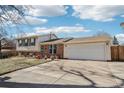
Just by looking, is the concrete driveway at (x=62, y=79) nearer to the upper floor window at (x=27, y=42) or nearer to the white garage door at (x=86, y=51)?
the white garage door at (x=86, y=51)

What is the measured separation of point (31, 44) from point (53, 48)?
6.12 metres

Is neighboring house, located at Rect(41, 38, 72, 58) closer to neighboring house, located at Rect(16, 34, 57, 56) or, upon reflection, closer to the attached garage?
the attached garage

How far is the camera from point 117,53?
20.1 m

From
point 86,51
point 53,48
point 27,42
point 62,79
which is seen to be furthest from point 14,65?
point 27,42

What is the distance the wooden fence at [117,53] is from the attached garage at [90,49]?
17.7 inches

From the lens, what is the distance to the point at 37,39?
30.1 metres

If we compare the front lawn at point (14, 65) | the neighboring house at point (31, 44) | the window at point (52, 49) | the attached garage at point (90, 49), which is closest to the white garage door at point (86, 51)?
the attached garage at point (90, 49)

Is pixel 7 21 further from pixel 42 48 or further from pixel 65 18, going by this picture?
pixel 42 48

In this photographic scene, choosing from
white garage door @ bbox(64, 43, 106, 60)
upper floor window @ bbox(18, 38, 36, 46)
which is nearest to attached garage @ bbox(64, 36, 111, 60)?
white garage door @ bbox(64, 43, 106, 60)

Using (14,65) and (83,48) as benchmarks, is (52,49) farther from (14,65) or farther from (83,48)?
(14,65)

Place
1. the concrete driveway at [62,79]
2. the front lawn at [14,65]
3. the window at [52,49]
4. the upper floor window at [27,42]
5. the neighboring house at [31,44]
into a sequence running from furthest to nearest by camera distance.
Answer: the upper floor window at [27,42] < the neighboring house at [31,44] < the window at [52,49] < the front lawn at [14,65] < the concrete driveway at [62,79]

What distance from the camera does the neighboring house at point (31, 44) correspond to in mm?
29969
